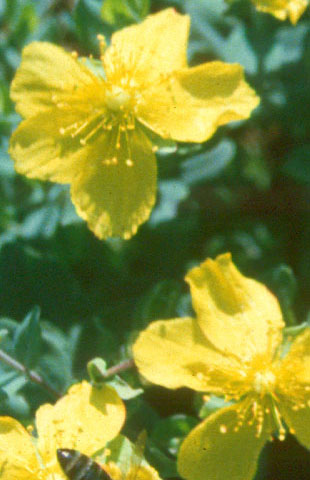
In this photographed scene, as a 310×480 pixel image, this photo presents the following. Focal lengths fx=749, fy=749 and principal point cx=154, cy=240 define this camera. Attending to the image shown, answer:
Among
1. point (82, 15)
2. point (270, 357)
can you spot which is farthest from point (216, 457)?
point (82, 15)

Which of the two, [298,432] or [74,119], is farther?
[74,119]

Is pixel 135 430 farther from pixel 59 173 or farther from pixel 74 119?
pixel 74 119

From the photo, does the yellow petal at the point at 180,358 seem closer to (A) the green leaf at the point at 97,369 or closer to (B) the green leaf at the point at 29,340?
(A) the green leaf at the point at 97,369

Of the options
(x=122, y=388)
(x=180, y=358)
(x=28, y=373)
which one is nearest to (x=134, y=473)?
(x=122, y=388)

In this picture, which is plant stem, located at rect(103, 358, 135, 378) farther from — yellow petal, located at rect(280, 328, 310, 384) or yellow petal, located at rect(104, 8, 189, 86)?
yellow petal, located at rect(104, 8, 189, 86)

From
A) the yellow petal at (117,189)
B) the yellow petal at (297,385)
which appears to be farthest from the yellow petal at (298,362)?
the yellow petal at (117,189)

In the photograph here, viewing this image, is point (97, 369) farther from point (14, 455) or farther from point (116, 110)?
point (116, 110)

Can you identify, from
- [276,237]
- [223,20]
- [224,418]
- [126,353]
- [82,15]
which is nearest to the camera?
[224,418]

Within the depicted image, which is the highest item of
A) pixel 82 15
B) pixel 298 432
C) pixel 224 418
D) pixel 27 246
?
pixel 82 15
